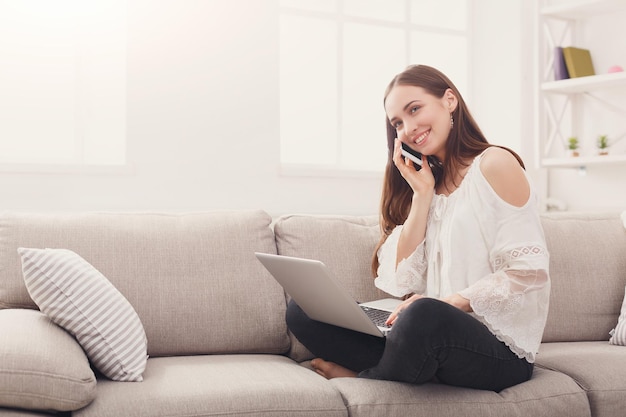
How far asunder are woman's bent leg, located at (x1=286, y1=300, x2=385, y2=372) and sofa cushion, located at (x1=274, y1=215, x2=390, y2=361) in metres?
0.29

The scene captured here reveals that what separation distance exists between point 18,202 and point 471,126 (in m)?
1.69

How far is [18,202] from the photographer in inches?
110

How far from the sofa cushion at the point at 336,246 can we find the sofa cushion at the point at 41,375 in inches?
34.7

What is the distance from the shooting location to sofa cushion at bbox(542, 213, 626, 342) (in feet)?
8.07

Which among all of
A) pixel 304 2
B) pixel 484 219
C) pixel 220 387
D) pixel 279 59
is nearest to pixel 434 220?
pixel 484 219

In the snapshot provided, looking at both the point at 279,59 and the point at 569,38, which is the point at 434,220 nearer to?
the point at 279,59

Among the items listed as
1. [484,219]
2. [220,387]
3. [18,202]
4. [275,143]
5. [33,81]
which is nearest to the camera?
[220,387]

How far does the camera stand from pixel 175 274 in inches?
86.0

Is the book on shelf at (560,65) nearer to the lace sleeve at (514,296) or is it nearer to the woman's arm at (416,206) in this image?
the woman's arm at (416,206)

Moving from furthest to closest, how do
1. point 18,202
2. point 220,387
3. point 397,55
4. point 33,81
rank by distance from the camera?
point 397,55 → point 33,81 → point 18,202 → point 220,387

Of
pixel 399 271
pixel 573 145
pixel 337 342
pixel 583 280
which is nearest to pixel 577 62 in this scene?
pixel 573 145

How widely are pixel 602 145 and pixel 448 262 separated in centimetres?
167

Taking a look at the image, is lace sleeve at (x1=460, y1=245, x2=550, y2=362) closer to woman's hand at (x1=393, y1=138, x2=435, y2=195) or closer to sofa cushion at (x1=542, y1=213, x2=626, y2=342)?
woman's hand at (x1=393, y1=138, x2=435, y2=195)

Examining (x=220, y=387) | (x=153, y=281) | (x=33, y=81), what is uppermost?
A: (x=33, y=81)
